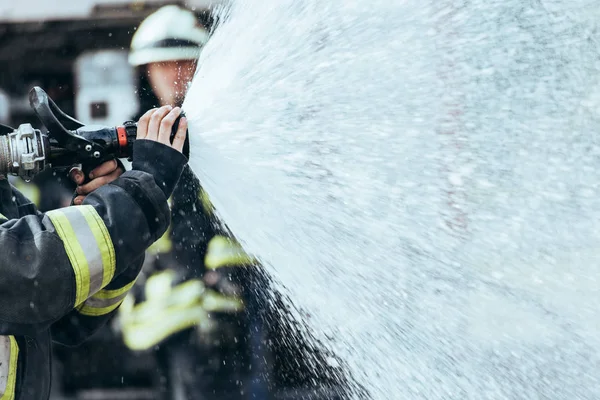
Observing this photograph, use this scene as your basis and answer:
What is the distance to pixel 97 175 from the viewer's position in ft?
4.07

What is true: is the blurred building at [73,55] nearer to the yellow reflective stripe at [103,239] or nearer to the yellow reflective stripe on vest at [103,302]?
the yellow reflective stripe on vest at [103,302]

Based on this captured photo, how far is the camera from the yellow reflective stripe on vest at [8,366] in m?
1.13

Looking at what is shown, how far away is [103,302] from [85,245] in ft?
1.25

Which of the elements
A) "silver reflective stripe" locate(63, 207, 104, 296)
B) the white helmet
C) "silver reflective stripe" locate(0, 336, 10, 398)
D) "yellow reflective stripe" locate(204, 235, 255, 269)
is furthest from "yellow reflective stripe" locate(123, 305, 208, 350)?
"silver reflective stripe" locate(63, 207, 104, 296)

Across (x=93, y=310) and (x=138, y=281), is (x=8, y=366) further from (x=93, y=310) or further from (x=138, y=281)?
(x=138, y=281)

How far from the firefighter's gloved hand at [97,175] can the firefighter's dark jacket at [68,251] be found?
0.11 meters

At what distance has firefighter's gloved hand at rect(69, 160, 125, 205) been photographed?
1.23 metres

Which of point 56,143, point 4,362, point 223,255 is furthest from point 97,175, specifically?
point 223,255

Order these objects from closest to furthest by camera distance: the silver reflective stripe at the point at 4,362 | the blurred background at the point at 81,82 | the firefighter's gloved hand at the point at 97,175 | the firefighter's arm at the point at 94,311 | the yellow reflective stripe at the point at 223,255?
the silver reflective stripe at the point at 4,362, the firefighter's gloved hand at the point at 97,175, the firefighter's arm at the point at 94,311, the yellow reflective stripe at the point at 223,255, the blurred background at the point at 81,82

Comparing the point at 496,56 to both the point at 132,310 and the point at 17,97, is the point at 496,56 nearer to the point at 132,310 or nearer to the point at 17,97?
the point at 132,310

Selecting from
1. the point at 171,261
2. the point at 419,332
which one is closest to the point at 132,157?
the point at 419,332

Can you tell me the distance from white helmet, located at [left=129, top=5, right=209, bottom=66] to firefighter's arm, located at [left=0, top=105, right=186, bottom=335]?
1619 mm

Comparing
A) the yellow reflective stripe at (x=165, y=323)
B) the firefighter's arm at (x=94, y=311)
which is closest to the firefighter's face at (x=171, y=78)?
the yellow reflective stripe at (x=165, y=323)

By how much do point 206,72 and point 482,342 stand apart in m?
0.94
